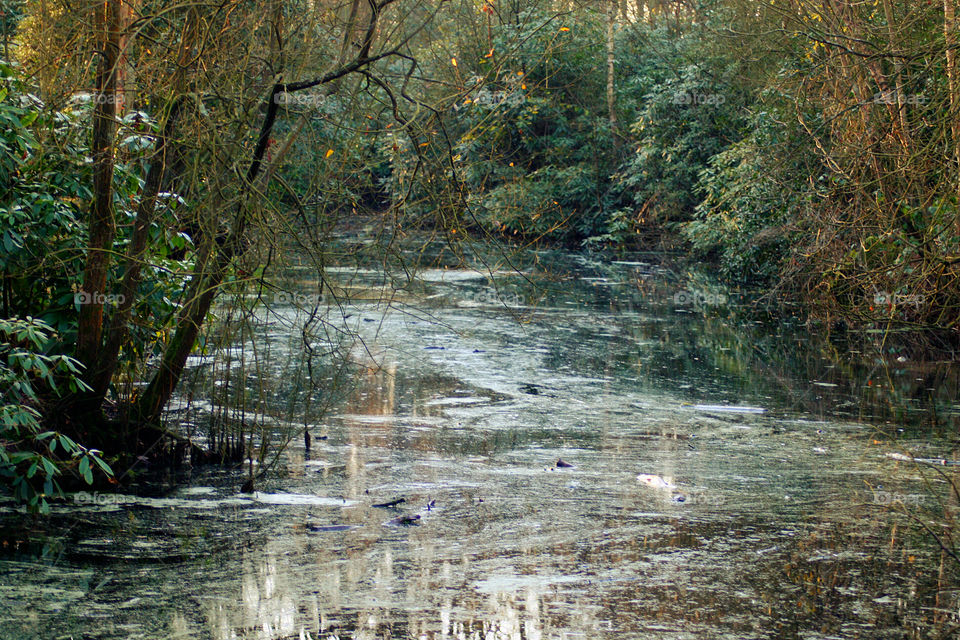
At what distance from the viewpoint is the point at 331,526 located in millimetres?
5031

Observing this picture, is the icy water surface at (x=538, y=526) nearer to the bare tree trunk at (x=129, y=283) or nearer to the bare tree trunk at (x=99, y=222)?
the bare tree trunk at (x=129, y=283)

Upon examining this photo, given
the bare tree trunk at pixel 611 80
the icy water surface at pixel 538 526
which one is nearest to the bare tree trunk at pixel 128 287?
the icy water surface at pixel 538 526

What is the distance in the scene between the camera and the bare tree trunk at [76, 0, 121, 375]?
18.7 feet

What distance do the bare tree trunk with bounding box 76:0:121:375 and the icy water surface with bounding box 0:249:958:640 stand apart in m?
0.98

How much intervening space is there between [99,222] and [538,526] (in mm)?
3036

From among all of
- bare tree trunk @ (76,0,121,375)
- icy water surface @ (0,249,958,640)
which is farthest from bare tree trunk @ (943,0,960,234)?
bare tree trunk @ (76,0,121,375)

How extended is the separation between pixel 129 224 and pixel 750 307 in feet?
33.9

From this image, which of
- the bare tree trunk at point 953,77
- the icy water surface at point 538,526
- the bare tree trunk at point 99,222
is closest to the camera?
the icy water surface at point 538,526

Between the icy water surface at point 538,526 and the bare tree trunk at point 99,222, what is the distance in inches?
38.5

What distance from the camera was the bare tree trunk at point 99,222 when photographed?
225 inches

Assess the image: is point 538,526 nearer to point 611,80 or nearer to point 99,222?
point 99,222

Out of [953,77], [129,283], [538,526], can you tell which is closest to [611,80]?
[953,77]

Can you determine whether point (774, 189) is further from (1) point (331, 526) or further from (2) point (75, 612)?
(2) point (75, 612)

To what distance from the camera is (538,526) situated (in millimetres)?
5059
